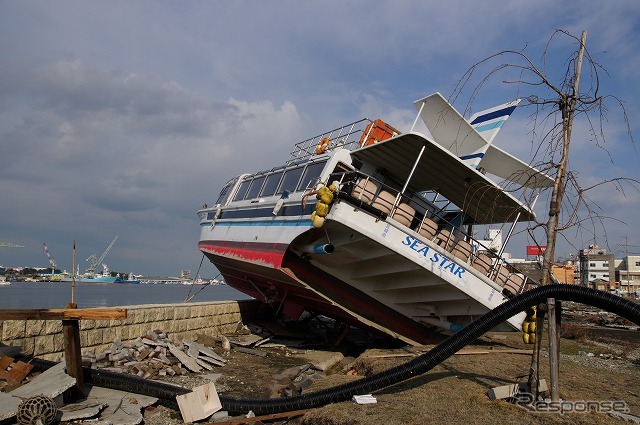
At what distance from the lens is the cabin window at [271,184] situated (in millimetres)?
15952

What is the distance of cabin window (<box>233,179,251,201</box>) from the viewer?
60.9ft

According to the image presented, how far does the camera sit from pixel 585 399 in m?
6.50

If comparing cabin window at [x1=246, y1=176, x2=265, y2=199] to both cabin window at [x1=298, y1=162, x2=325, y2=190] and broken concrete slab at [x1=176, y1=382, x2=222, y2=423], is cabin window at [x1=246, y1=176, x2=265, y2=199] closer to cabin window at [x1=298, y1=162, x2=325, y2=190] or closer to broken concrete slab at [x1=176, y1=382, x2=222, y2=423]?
cabin window at [x1=298, y1=162, x2=325, y2=190]

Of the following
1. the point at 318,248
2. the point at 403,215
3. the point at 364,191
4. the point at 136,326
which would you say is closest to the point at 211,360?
the point at 136,326

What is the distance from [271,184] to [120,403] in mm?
10115

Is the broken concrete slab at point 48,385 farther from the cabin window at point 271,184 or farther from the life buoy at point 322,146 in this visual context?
the life buoy at point 322,146

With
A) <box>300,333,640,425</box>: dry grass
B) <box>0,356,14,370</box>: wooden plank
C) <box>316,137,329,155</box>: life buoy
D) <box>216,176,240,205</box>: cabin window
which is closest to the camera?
<box>300,333,640,425</box>: dry grass

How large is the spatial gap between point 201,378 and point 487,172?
959 centimetres

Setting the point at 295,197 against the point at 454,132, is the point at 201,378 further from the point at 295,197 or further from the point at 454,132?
the point at 454,132

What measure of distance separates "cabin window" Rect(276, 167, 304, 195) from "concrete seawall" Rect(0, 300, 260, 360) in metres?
4.31

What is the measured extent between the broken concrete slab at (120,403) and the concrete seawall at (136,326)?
7.31ft

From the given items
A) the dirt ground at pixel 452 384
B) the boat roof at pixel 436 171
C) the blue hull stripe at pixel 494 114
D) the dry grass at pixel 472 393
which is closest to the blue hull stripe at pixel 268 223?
the boat roof at pixel 436 171

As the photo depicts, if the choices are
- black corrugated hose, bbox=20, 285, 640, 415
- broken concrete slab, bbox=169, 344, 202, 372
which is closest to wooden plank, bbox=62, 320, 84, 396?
black corrugated hose, bbox=20, 285, 640, 415

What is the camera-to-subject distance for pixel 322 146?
49.3ft
